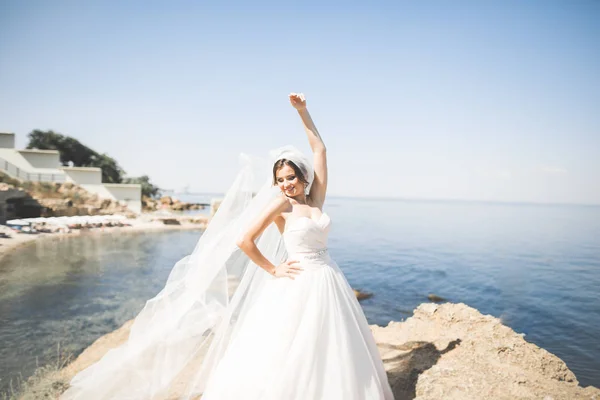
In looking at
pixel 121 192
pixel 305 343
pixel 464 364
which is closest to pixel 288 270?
pixel 305 343

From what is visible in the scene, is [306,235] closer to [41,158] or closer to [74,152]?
[41,158]

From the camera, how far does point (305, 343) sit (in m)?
2.56

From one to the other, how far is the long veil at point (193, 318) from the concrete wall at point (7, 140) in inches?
1712

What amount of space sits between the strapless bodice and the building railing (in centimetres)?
4123

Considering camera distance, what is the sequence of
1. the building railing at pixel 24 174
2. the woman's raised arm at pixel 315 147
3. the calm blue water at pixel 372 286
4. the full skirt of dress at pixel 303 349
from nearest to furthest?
the full skirt of dress at pixel 303 349
the woman's raised arm at pixel 315 147
the calm blue water at pixel 372 286
the building railing at pixel 24 174

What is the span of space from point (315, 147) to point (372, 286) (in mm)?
13112

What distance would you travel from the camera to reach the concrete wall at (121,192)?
36.4 metres

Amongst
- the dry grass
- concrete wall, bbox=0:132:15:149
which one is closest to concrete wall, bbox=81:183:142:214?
concrete wall, bbox=0:132:15:149

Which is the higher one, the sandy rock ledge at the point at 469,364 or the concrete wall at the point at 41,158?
the concrete wall at the point at 41,158

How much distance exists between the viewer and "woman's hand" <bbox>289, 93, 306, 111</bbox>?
3316 mm

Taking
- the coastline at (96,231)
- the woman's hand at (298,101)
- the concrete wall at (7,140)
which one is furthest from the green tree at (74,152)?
the woman's hand at (298,101)

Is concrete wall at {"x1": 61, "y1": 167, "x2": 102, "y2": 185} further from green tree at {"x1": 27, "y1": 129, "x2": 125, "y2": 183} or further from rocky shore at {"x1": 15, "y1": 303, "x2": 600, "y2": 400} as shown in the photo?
rocky shore at {"x1": 15, "y1": 303, "x2": 600, "y2": 400}

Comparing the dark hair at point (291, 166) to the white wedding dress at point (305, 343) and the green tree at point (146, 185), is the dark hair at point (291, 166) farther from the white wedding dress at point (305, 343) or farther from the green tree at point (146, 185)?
the green tree at point (146, 185)

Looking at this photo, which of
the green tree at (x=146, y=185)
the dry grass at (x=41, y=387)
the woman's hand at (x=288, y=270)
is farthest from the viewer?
the green tree at (x=146, y=185)
